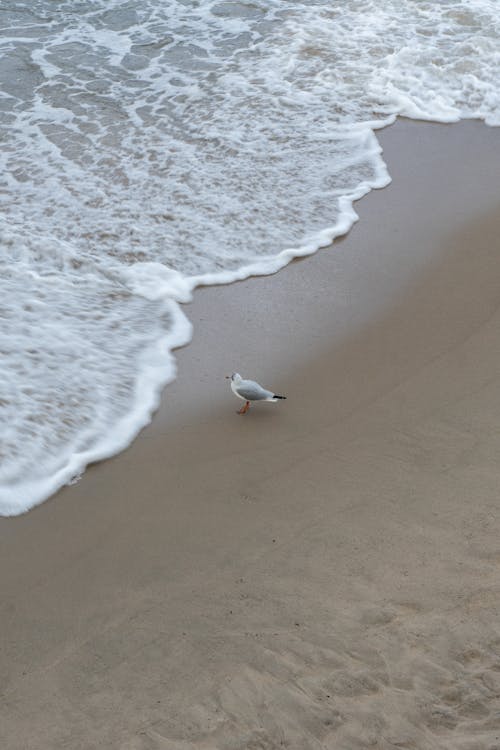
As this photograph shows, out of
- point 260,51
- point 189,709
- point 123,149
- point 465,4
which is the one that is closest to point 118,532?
point 189,709

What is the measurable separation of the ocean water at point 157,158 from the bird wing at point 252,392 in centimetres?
64

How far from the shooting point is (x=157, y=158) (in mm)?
7906

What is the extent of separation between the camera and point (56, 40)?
1062cm

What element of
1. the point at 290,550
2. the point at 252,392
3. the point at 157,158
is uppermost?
the point at 157,158

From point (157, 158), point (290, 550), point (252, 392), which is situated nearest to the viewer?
point (290, 550)

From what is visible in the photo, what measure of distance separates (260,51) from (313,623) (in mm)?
8758

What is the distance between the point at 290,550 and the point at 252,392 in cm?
118

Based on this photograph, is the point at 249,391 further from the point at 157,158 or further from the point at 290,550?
the point at 157,158

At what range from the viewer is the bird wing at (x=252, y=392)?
Result: 187 inches

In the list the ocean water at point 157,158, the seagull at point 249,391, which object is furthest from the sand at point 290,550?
the ocean water at point 157,158

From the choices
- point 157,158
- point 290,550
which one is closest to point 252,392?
point 290,550

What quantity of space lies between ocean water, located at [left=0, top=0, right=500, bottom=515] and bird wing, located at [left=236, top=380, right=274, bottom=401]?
2.11 ft

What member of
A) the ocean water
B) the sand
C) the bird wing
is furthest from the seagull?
the ocean water

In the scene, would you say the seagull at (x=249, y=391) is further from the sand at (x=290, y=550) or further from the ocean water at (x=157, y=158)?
the ocean water at (x=157, y=158)
